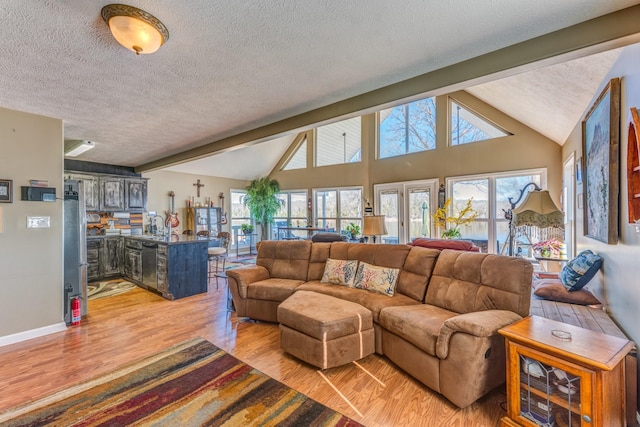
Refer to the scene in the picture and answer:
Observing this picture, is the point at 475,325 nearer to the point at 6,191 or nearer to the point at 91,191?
the point at 6,191

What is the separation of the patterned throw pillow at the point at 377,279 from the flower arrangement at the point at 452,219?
3.06 m

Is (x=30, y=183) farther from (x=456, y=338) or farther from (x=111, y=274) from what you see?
(x=456, y=338)

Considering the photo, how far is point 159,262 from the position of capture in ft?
14.9

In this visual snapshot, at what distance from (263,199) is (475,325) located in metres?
7.83

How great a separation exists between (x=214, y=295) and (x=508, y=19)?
15.7 ft

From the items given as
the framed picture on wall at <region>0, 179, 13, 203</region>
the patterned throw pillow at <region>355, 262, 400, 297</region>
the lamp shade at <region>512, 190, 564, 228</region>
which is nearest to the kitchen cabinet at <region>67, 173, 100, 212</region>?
the framed picture on wall at <region>0, 179, 13, 203</region>

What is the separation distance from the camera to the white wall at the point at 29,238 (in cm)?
→ 298

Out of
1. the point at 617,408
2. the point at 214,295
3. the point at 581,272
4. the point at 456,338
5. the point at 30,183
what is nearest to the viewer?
the point at 617,408

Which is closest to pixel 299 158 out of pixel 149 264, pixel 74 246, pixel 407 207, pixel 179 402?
pixel 407 207

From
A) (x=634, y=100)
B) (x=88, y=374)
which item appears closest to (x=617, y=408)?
(x=634, y=100)

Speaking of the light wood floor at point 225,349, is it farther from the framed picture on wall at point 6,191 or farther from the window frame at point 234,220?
the window frame at point 234,220

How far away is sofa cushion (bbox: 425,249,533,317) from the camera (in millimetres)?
2180

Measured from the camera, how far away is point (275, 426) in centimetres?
179

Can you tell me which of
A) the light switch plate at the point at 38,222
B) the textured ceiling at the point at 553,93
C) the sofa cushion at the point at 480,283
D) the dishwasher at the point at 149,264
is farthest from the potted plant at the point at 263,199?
the sofa cushion at the point at 480,283
